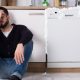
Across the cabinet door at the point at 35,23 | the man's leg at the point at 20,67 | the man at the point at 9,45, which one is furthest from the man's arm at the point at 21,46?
the cabinet door at the point at 35,23

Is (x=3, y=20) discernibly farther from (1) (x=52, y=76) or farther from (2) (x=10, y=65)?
(1) (x=52, y=76)

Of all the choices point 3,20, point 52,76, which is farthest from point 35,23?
point 52,76


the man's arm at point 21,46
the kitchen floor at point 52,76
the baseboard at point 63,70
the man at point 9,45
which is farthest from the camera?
the baseboard at point 63,70

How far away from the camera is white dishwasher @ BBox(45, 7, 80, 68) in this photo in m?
2.52

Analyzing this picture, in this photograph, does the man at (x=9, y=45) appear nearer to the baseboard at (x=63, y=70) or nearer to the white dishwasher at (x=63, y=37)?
the white dishwasher at (x=63, y=37)

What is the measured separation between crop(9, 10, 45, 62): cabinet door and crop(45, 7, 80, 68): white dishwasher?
73mm

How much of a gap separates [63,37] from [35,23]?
347mm

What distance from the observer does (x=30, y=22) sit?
259 centimetres

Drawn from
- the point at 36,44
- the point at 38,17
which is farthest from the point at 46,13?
the point at 36,44

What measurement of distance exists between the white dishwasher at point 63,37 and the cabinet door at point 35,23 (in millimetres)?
73

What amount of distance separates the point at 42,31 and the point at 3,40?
1.80 ft

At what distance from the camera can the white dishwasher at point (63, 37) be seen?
8.27 feet

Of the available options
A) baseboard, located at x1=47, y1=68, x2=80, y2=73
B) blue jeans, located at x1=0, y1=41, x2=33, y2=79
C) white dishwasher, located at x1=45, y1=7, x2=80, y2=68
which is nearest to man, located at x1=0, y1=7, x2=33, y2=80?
blue jeans, located at x1=0, y1=41, x2=33, y2=79

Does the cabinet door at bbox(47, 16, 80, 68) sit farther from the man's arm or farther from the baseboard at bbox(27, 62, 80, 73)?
the man's arm
